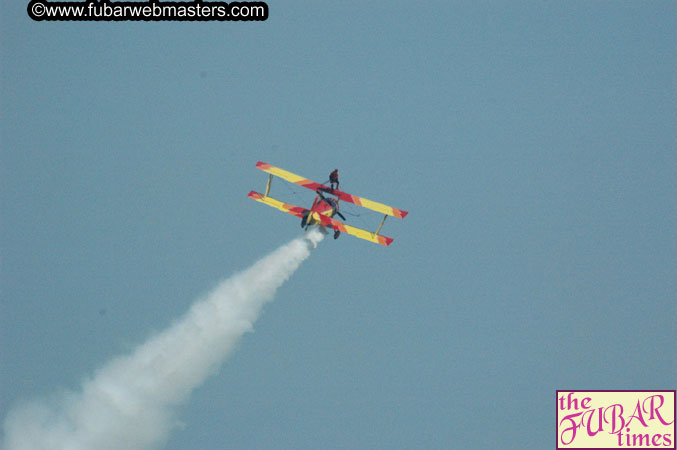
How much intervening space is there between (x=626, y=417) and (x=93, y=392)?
1107 inches

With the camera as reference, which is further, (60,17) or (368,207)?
(368,207)

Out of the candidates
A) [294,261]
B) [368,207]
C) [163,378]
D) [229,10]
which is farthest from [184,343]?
[229,10]

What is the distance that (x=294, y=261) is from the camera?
77.9m

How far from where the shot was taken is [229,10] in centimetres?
7288

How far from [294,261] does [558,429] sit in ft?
53.9

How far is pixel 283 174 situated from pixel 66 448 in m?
18.5

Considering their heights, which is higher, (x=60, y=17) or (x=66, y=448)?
(x=60, y=17)

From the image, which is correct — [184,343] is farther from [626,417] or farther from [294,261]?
[626,417]

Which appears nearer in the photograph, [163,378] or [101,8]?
[101,8]

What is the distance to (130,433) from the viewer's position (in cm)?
7875

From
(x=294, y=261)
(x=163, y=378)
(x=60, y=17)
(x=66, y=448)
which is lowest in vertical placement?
(x=66, y=448)

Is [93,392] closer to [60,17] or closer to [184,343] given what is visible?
[184,343]

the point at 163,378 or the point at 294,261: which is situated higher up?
the point at 294,261

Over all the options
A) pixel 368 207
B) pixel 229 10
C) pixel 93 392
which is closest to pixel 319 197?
pixel 368 207
